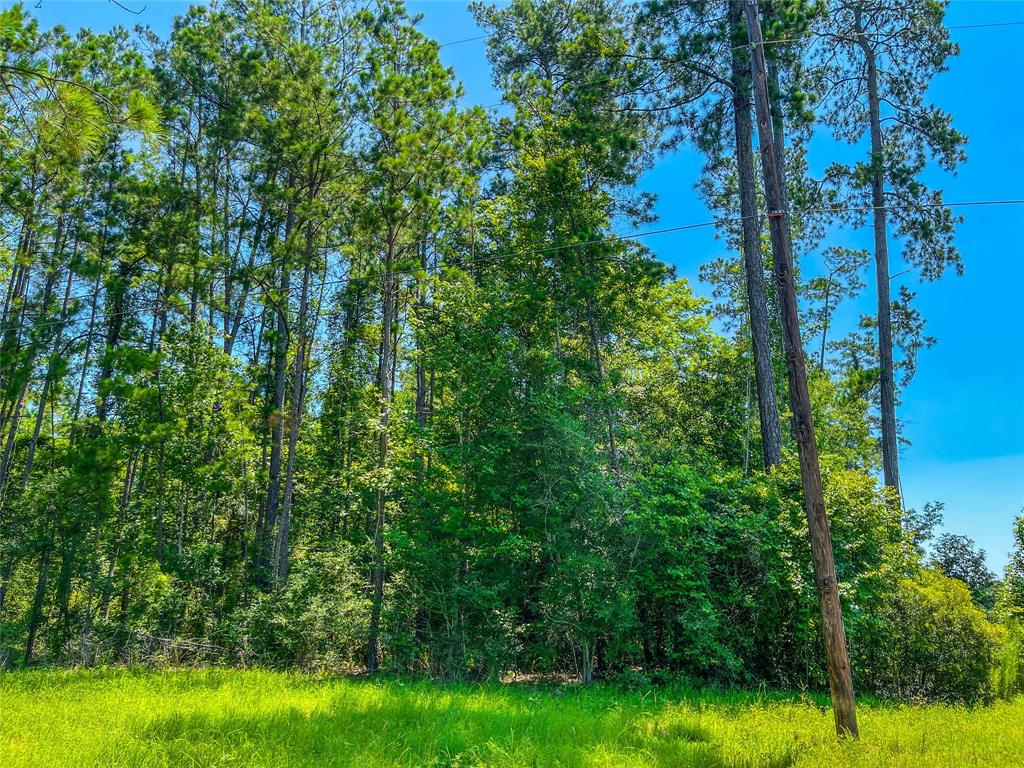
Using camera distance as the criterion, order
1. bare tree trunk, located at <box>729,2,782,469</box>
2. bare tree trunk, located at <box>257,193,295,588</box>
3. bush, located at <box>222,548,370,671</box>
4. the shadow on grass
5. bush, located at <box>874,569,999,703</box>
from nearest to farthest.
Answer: the shadow on grass
bush, located at <box>874,569,999,703</box>
bush, located at <box>222,548,370,671</box>
bare tree trunk, located at <box>729,2,782,469</box>
bare tree trunk, located at <box>257,193,295,588</box>

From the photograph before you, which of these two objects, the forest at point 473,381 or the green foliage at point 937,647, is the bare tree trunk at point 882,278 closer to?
the forest at point 473,381

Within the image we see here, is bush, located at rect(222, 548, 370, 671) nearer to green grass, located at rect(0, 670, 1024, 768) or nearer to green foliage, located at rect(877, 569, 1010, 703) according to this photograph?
green grass, located at rect(0, 670, 1024, 768)

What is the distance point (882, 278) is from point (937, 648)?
398 inches

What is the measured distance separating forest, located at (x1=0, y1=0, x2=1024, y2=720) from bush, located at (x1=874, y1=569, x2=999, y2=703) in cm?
4

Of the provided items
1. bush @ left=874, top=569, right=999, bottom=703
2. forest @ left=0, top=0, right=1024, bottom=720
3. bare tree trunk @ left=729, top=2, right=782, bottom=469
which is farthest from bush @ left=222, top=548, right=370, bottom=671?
bush @ left=874, top=569, right=999, bottom=703

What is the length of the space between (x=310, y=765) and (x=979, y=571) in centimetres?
1662

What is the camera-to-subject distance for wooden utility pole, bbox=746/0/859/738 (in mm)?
5176

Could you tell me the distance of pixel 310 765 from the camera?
426 centimetres

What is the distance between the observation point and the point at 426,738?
505cm

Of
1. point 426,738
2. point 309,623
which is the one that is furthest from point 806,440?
point 309,623

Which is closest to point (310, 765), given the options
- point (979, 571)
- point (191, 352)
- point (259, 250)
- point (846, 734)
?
point (846, 734)

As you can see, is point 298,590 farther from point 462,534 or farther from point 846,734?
point 846,734

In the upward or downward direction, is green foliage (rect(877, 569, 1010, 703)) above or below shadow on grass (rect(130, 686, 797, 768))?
above

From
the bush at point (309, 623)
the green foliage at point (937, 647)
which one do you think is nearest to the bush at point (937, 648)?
the green foliage at point (937, 647)
